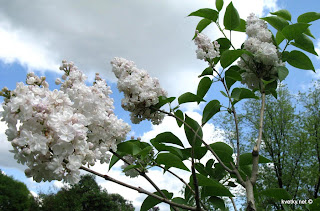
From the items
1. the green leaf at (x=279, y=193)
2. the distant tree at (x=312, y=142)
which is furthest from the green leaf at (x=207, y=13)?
Answer: the distant tree at (x=312, y=142)

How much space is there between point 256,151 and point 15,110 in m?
1.14

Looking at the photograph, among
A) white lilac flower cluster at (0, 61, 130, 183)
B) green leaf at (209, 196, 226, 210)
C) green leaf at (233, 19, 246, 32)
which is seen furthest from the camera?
green leaf at (233, 19, 246, 32)

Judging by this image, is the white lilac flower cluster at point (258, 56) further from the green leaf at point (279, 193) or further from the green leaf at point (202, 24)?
the green leaf at point (279, 193)

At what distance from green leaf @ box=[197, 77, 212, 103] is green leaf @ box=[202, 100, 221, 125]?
90 millimetres

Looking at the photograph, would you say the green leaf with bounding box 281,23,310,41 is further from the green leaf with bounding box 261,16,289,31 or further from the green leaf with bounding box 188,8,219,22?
the green leaf with bounding box 188,8,219,22

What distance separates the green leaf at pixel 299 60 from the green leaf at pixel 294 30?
0.11m

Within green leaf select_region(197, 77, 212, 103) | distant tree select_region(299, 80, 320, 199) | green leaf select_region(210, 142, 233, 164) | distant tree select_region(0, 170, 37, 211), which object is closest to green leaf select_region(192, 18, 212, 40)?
green leaf select_region(197, 77, 212, 103)

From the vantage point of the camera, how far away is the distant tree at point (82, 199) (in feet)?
80.8

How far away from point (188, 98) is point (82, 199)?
24.9 m

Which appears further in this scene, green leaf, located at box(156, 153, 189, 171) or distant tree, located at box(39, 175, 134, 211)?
distant tree, located at box(39, 175, 134, 211)

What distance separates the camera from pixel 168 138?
1774 millimetres

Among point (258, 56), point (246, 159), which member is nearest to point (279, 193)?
point (246, 159)

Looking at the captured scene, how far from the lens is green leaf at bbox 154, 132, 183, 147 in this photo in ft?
5.76

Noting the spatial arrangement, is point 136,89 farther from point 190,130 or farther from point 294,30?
point 294,30
